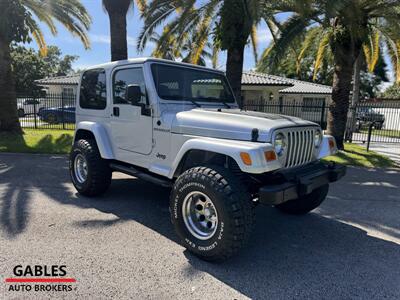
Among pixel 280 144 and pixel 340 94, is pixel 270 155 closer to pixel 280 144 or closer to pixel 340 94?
pixel 280 144

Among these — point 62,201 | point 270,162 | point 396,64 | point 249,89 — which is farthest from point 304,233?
point 249,89

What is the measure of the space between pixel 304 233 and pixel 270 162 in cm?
159

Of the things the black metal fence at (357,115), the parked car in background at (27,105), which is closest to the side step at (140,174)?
the black metal fence at (357,115)

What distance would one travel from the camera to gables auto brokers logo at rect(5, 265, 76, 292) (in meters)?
2.76

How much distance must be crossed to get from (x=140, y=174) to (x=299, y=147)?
87.2 inches

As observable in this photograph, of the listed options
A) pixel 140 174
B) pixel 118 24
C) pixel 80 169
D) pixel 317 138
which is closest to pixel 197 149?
pixel 140 174

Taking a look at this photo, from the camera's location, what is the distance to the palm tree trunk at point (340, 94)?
1009 cm

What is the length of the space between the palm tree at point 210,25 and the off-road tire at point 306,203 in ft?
15.5

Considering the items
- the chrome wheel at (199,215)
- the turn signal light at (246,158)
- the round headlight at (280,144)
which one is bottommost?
the chrome wheel at (199,215)

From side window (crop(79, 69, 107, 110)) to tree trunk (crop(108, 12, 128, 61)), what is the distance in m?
5.22

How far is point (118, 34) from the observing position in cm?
1011

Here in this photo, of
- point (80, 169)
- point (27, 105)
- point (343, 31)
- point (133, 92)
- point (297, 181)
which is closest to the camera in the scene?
point (297, 181)

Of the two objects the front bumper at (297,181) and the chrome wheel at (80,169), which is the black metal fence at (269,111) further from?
the front bumper at (297,181)

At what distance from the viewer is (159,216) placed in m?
4.47
